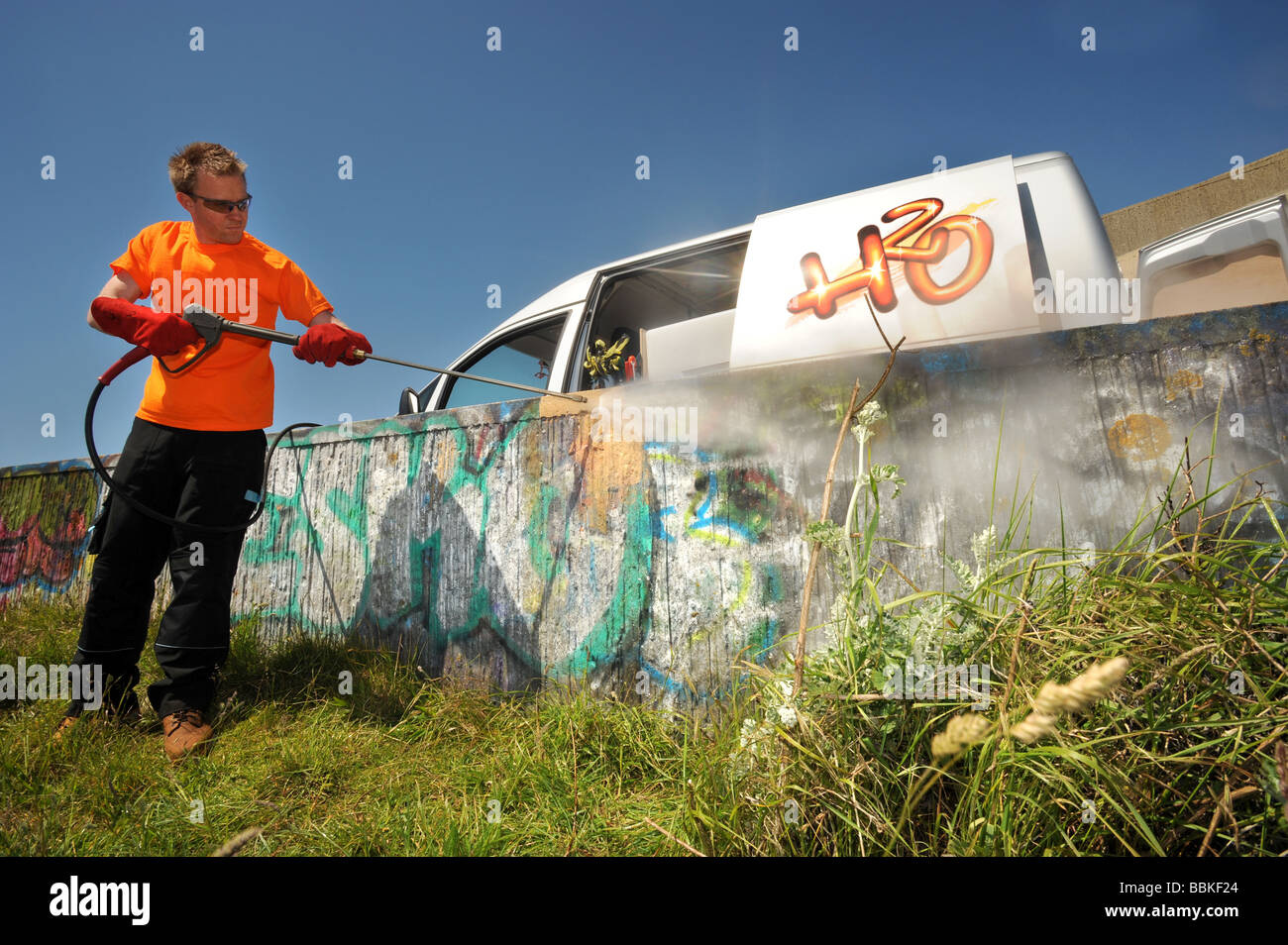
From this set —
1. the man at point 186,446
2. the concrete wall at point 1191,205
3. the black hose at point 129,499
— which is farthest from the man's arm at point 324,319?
the concrete wall at point 1191,205

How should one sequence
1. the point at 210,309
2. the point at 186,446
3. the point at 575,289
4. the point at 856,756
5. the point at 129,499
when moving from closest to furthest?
the point at 856,756 < the point at 129,499 < the point at 186,446 < the point at 210,309 < the point at 575,289

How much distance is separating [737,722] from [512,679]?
1281mm

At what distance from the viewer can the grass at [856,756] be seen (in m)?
1.25

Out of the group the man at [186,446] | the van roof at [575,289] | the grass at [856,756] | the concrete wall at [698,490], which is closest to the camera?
the grass at [856,756]

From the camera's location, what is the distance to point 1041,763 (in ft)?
4.18

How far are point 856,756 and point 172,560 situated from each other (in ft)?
9.33

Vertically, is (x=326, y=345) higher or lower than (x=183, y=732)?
higher

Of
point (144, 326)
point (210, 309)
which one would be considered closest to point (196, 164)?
point (210, 309)

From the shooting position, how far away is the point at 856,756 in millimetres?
1460

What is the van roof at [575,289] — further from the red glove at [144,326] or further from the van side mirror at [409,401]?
the red glove at [144,326]

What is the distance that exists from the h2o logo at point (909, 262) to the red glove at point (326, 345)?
213cm

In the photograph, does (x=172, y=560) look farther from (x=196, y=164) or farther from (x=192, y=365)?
(x=196, y=164)
